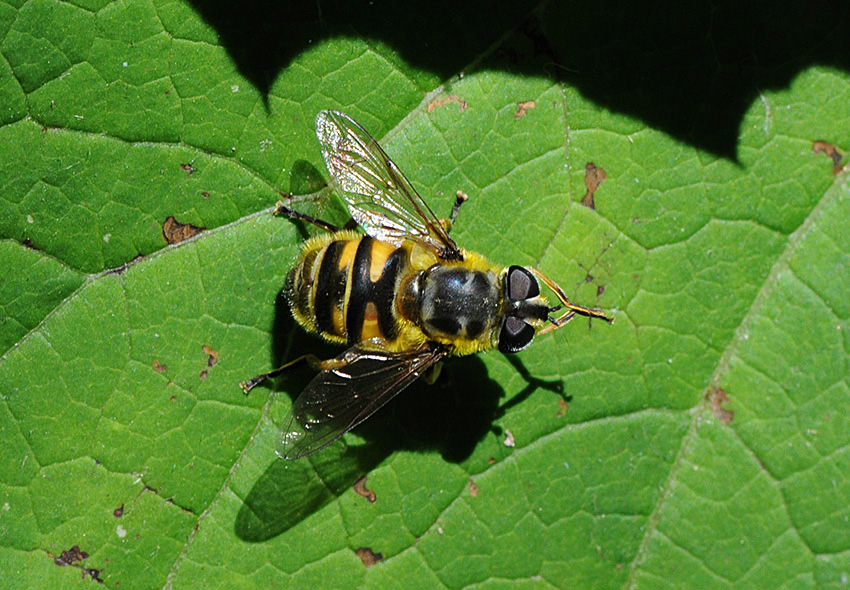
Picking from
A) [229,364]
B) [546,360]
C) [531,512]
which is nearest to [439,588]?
[531,512]

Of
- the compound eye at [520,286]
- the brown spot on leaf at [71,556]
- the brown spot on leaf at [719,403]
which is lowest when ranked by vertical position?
the brown spot on leaf at [71,556]

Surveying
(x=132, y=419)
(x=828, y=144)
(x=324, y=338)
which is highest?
(x=828, y=144)

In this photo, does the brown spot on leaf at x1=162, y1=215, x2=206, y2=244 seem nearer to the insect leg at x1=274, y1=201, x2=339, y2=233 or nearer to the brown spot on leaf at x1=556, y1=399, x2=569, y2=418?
the insect leg at x1=274, y1=201, x2=339, y2=233

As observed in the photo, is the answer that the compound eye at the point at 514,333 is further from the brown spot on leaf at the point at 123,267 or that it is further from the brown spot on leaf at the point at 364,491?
the brown spot on leaf at the point at 123,267

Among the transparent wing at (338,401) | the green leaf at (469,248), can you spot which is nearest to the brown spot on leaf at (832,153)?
the green leaf at (469,248)

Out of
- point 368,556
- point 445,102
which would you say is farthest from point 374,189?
point 368,556

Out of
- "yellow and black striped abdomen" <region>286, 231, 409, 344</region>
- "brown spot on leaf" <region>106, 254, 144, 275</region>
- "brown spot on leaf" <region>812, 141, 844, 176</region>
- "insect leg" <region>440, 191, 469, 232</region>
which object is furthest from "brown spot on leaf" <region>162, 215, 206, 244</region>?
"brown spot on leaf" <region>812, 141, 844, 176</region>

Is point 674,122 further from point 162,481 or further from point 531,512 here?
point 162,481

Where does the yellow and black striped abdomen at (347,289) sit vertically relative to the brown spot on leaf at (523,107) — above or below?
below
